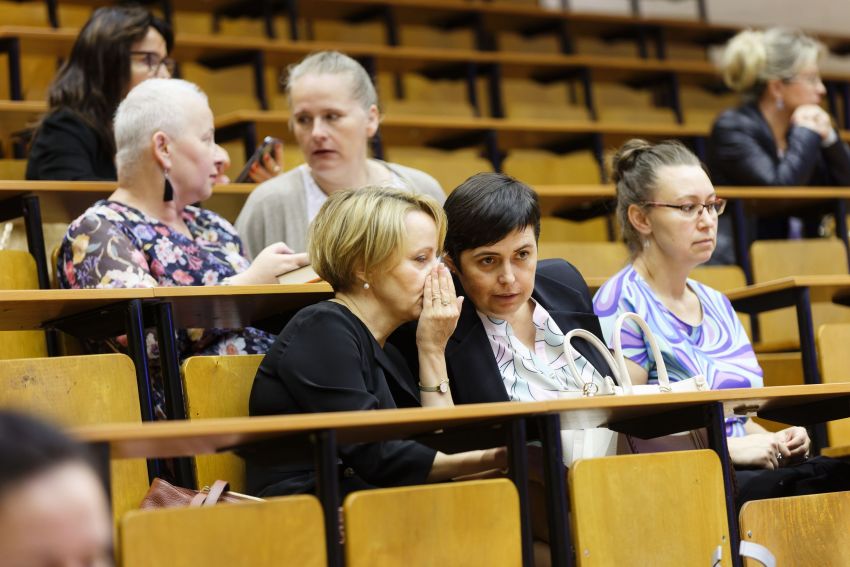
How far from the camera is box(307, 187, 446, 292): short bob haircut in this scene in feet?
5.60

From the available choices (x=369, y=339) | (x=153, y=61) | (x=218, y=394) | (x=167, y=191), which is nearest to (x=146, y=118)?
(x=167, y=191)

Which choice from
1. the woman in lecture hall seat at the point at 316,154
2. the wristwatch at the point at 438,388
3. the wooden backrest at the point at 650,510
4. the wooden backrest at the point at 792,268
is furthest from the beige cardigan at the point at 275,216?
the wooden backrest at the point at 650,510

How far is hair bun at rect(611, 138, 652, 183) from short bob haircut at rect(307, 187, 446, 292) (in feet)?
2.12

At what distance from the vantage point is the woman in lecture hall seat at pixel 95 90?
2.51 m

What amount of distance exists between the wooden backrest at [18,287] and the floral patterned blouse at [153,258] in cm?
7

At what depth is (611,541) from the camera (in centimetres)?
151

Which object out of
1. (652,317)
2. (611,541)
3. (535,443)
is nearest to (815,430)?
(652,317)

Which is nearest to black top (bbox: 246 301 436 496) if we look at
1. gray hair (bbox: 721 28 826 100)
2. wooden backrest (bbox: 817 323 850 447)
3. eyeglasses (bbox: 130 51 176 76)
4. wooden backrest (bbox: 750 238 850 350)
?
wooden backrest (bbox: 817 323 850 447)

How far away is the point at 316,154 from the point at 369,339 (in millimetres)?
950

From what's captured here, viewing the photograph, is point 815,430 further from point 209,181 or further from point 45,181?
point 45,181

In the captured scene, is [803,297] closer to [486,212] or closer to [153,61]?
[486,212]

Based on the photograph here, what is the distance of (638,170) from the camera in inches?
89.4

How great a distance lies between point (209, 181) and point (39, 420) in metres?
1.54

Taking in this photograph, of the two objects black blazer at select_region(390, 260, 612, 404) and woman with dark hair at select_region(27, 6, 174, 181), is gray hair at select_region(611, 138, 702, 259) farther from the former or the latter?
woman with dark hair at select_region(27, 6, 174, 181)
